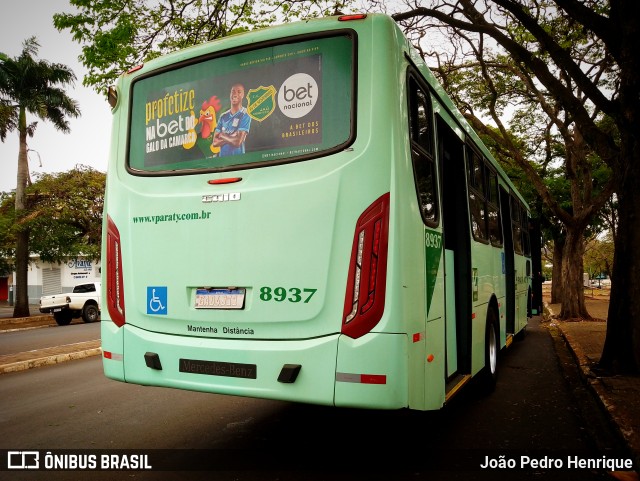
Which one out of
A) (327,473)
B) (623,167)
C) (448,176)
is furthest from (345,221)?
(623,167)

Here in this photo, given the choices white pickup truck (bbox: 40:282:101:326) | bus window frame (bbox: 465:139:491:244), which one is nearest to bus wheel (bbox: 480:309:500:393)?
bus window frame (bbox: 465:139:491:244)

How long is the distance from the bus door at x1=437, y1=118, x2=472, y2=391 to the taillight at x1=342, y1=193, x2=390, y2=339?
5.73 feet

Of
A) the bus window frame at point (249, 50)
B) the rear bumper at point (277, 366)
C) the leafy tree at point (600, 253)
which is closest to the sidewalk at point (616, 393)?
the rear bumper at point (277, 366)

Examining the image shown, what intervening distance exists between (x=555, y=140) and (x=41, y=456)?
22.9 m

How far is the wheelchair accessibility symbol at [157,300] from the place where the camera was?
4.24 metres

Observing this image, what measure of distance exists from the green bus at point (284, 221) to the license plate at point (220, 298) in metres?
0.01

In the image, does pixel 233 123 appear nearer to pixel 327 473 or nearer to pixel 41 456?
pixel 327 473

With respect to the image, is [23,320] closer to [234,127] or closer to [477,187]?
[477,187]

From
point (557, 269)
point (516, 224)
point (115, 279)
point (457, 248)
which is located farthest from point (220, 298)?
point (557, 269)

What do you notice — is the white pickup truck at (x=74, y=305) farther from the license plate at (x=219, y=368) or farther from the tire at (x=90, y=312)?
the license plate at (x=219, y=368)

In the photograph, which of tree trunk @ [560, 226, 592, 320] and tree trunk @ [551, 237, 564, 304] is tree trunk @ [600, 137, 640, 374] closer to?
tree trunk @ [560, 226, 592, 320]

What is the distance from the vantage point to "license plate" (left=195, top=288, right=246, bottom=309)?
3938mm

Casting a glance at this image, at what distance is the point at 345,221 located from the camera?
3641mm

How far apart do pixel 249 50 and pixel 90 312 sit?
65.1ft
